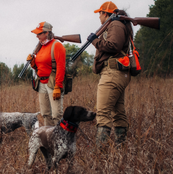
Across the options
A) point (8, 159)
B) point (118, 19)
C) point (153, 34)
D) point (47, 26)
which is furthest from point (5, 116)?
point (153, 34)

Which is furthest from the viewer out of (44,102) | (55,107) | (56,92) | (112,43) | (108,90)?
(44,102)

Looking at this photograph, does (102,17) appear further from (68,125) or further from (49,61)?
(68,125)

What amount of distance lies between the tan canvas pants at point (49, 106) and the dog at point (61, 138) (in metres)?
0.49

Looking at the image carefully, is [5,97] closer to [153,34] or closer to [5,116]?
[5,116]

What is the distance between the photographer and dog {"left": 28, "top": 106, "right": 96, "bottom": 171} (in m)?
2.35

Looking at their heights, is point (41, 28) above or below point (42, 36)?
above

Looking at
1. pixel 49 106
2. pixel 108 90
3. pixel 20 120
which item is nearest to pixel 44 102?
pixel 49 106

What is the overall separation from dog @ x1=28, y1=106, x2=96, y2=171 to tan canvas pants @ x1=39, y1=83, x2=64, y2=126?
1.61 feet

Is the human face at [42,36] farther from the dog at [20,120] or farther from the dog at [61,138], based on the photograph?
the dog at [20,120]

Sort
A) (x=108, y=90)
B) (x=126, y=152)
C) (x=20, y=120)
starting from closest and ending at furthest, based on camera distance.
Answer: (x=126, y=152)
(x=108, y=90)
(x=20, y=120)

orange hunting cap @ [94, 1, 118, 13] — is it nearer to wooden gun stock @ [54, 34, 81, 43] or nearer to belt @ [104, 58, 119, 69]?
belt @ [104, 58, 119, 69]

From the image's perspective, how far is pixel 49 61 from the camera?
3129mm

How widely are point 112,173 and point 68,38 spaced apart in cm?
251

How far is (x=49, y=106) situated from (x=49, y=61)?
0.76 meters
